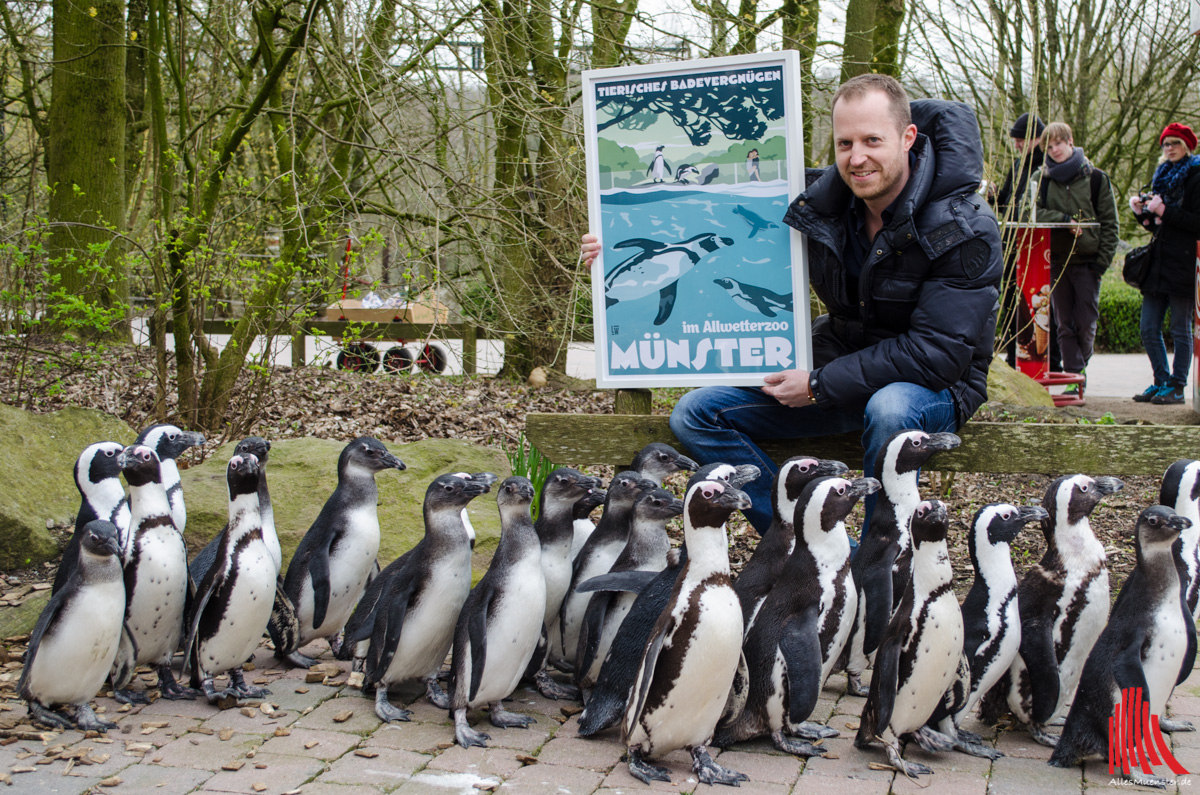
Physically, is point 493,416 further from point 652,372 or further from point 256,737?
point 256,737

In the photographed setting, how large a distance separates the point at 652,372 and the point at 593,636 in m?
1.38

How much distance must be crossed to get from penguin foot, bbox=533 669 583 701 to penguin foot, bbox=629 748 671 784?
2.15 ft

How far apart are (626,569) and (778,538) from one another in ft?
1.93

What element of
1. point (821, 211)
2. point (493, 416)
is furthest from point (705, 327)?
point (493, 416)

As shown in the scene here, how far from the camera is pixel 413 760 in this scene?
126 inches

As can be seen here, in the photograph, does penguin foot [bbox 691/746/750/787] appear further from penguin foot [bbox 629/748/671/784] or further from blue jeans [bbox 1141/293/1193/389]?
blue jeans [bbox 1141/293/1193/389]

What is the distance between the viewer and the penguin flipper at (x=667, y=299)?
14.8 ft

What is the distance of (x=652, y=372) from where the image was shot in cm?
458

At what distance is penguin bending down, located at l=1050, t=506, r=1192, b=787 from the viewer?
2965mm

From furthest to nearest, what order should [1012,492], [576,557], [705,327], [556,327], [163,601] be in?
[556,327] < [1012,492] < [705,327] < [576,557] < [163,601]

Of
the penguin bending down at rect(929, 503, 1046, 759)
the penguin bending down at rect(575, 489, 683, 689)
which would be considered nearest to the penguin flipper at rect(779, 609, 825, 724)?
the penguin bending down at rect(929, 503, 1046, 759)

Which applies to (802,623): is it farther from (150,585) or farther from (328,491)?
(328,491)

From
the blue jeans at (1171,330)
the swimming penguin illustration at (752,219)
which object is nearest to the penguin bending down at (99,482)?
the swimming penguin illustration at (752,219)

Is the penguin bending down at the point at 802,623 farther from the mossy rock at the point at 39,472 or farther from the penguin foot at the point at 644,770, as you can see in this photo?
the mossy rock at the point at 39,472
